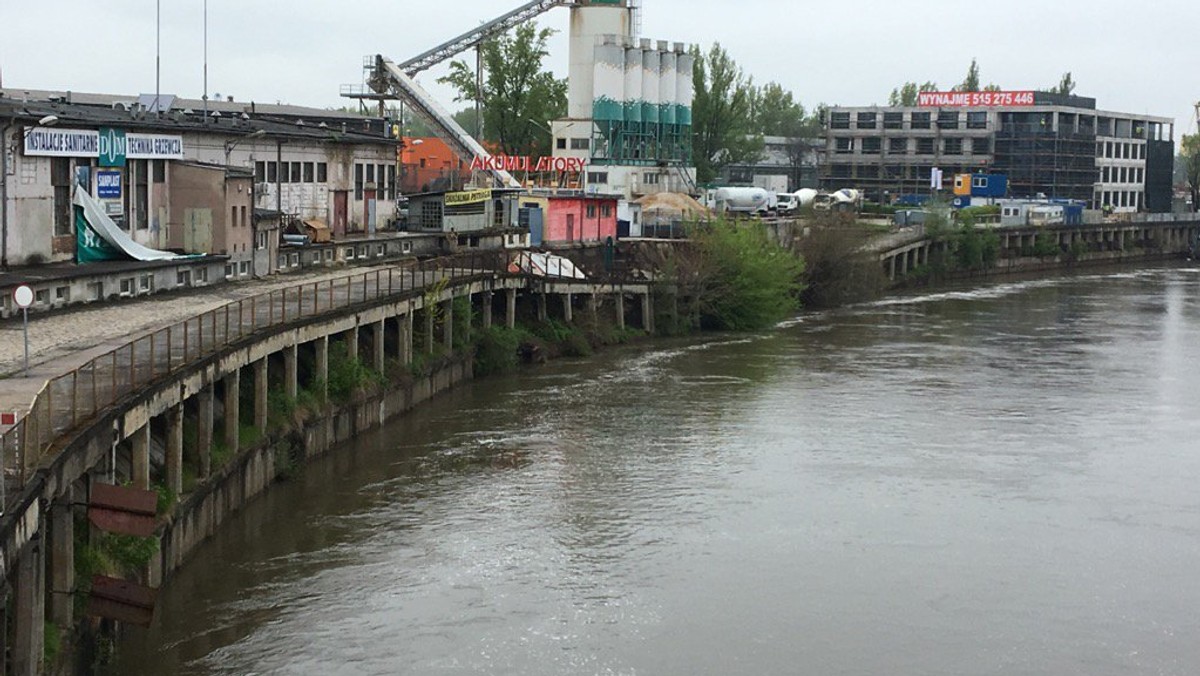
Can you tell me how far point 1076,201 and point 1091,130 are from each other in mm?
11587

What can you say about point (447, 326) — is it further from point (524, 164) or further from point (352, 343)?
point (524, 164)

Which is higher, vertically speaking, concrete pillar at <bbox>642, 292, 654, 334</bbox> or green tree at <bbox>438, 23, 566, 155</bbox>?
green tree at <bbox>438, 23, 566, 155</bbox>

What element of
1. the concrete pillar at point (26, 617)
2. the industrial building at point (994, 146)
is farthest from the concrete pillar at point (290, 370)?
the industrial building at point (994, 146)

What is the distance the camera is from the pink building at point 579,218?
7454 cm

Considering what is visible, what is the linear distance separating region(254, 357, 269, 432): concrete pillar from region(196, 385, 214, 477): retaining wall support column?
410 centimetres

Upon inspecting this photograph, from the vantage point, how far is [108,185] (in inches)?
1848

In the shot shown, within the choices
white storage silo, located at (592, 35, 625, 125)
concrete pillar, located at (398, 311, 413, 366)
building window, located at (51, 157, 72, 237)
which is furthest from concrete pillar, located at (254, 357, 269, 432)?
white storage silo, located at (592, 35, 625, 125)

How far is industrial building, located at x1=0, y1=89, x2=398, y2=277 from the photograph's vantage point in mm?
42875

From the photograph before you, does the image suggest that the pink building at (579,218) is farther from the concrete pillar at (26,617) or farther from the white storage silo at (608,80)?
the concrete pillar at (26,617)

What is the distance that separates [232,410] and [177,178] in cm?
2011

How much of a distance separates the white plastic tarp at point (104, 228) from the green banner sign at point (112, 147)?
1330 mm

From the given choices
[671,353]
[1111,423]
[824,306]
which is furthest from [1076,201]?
[1111,423]

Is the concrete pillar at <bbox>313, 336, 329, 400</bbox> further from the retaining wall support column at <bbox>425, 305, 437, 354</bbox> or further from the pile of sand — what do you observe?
the pile of sand

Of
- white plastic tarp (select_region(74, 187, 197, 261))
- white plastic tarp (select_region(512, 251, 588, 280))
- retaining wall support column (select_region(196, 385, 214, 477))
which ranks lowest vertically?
retaining wall support column (select_region(196, 385, 214, 477))
